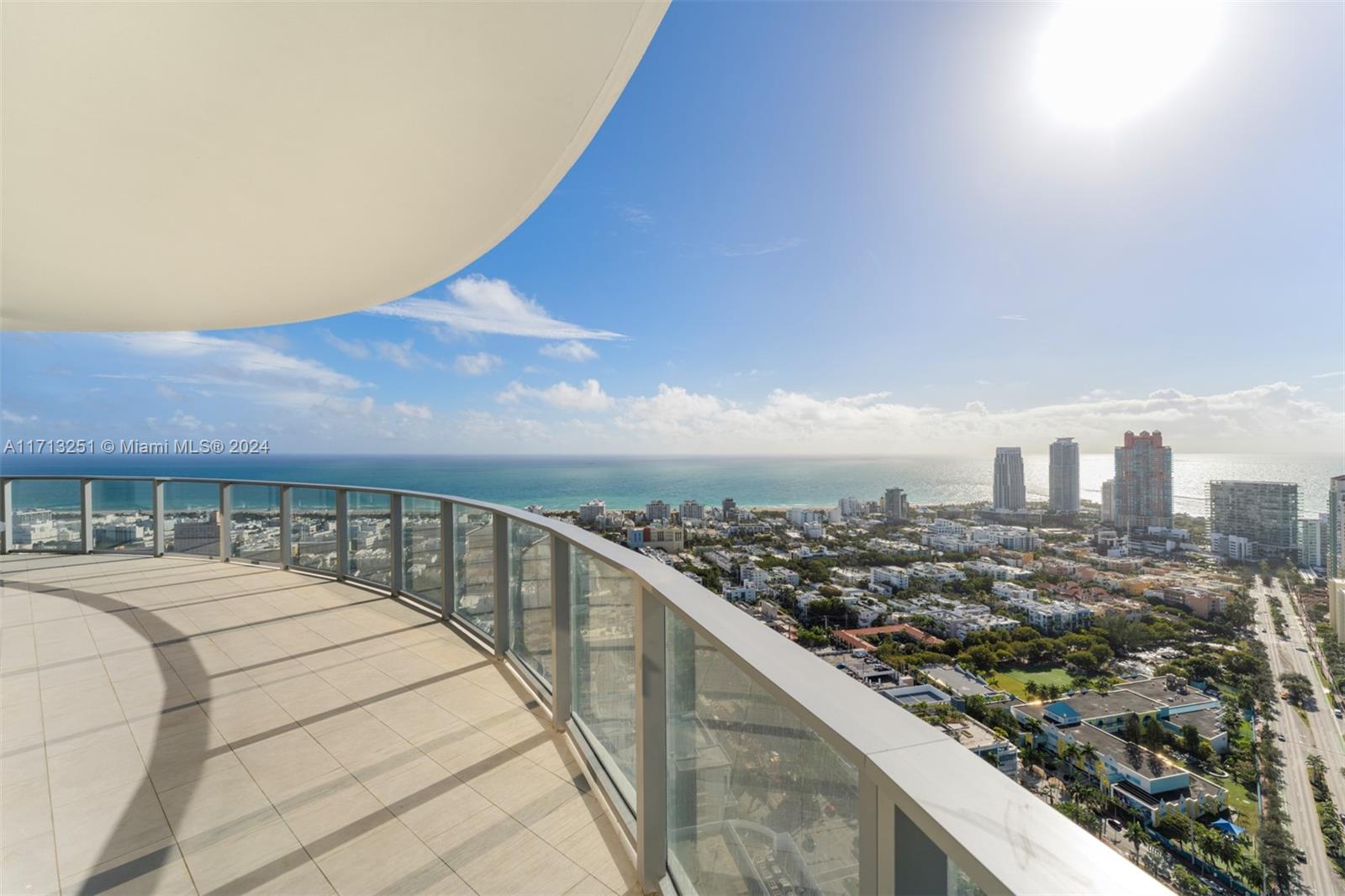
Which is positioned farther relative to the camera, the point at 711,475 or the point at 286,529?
the point at 711,475

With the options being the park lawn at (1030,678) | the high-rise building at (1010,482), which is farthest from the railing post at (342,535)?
the high-rise building at (1010,482)

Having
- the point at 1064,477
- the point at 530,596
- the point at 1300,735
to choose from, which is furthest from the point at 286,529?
the point at 1064,477

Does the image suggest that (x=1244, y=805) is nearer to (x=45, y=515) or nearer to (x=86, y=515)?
(x=86, y=515)

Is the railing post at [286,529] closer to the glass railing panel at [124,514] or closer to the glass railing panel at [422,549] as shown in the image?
the glass railing panel at [422,549]

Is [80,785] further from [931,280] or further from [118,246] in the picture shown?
[931,280]

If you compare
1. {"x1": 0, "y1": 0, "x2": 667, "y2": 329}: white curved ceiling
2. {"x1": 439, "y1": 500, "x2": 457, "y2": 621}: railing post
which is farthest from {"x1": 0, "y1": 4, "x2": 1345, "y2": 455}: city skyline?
{"x1": 439, "y1": 500, "x2": 457, "y2": 621}: railing post

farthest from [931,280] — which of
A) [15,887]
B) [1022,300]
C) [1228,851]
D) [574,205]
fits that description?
[15,887]
